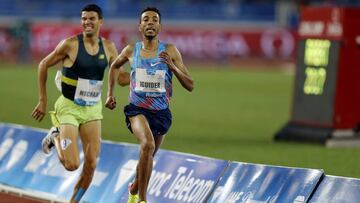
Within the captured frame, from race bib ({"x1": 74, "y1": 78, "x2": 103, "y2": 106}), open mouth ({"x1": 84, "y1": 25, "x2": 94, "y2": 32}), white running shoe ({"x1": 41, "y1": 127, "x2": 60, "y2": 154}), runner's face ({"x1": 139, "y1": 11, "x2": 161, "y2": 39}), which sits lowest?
white running shoe ({"x1": 41, "y1": 127, "x2": 60, "y2": 154})

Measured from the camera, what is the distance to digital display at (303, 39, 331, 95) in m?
19.8

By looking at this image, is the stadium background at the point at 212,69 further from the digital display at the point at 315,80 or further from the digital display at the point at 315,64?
the digital display at the point at 315,64

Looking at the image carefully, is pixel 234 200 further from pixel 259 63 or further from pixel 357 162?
pixel 259 63

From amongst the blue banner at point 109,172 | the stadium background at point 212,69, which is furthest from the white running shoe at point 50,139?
the stadium background at point 212,69

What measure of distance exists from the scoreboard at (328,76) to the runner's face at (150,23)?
864 centimetres

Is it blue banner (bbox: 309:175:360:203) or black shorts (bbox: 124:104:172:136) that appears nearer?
blue banner (bbox: 309:175:360:203)

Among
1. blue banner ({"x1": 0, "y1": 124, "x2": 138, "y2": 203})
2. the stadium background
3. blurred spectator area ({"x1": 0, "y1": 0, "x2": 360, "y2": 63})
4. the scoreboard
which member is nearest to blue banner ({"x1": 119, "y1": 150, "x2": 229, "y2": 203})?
blue banner ({"x1": 0, "y1": 124, "x2": 138, "y2": 203})

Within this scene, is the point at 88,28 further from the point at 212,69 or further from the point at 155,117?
the point at 212,69

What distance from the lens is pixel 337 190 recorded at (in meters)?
9.92

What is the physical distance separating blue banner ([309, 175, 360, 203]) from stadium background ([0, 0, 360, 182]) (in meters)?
4.82

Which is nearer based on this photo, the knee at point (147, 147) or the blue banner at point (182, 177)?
the knee at point (147, 147)

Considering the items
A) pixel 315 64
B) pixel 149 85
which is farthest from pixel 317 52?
pixel 149 85

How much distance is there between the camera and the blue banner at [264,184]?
1034cm

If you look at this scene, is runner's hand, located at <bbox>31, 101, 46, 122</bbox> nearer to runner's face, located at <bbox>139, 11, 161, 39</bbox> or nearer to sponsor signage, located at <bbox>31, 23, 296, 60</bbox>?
runner's face, located at <bbox>139, 11, 161, 39</bbox>
